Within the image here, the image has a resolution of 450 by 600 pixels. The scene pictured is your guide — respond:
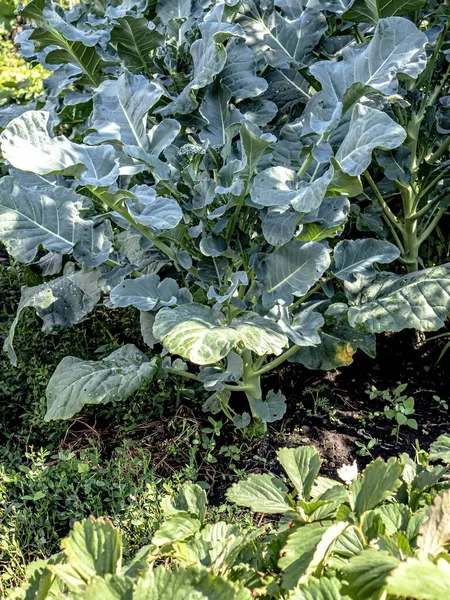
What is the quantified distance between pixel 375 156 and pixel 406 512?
5.71 ft

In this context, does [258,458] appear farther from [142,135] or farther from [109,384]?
[142,135]

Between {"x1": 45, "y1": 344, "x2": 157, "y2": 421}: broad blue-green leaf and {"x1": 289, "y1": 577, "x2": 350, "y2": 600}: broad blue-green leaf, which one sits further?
{"x1": 45, "y1": 344, "x2": 157, "y2": 421}: broad blue-green leaf

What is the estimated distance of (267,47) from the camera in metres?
2.56

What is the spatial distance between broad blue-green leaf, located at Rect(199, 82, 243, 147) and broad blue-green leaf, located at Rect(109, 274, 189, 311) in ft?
1.71

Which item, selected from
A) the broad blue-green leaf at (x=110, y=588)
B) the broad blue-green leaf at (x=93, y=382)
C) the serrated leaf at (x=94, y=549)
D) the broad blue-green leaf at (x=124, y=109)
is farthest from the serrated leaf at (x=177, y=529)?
the broad blue-green leaf at (x=124, y=109)

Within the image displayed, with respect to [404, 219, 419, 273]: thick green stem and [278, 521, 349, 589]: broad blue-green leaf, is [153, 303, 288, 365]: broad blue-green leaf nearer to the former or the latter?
[278, 521, 349, 589]: broad blue-green leaf

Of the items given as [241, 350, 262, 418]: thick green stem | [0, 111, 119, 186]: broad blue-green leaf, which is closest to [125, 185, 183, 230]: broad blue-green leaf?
[0, 111, 119, 186]: broad blue-green leaf

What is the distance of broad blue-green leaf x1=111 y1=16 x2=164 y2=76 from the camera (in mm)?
2463

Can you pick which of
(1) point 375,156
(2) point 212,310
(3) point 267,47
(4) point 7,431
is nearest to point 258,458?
(2) point 212,310

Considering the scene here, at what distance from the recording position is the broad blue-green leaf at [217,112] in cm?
233

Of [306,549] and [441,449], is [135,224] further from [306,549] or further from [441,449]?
[306,549]

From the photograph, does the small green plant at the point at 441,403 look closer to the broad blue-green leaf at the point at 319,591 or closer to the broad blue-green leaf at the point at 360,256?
the broad blue-green leaf at the point at 360,256

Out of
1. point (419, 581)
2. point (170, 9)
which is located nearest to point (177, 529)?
point (419, 581)

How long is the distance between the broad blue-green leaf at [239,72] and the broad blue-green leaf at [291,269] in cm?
60
